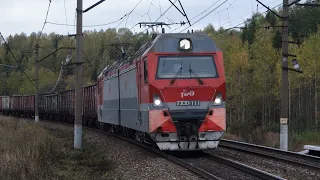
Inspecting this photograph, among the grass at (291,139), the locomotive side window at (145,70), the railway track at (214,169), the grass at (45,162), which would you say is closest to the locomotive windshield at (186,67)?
the locomotive side window at (145,70)

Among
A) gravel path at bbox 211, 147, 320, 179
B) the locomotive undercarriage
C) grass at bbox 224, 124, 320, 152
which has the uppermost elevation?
the locomotive undercarriage

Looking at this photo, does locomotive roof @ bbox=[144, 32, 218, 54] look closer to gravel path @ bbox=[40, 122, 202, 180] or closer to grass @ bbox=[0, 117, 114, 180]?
gravel path @ bbox=[40, 122, 202, 180]

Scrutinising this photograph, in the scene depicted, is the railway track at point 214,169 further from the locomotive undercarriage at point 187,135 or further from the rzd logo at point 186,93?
the rzd logo at point 186,93

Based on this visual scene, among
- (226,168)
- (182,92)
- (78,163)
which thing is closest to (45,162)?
(78,163)

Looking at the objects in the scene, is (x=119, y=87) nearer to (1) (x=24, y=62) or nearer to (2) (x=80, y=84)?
(2) (x=80, y=84)

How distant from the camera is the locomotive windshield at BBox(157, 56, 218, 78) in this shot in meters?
12.7

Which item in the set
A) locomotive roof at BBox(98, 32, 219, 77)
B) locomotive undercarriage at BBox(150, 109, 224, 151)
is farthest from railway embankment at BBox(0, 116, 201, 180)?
locomotive roof at BBox(98, 32, 219, 77)

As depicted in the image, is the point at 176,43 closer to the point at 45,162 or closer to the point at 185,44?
the point at 185,44

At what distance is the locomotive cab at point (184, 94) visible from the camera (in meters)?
12.4

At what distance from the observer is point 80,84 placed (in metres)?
17.3

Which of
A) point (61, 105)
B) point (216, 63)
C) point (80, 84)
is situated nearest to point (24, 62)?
point (61, 105)

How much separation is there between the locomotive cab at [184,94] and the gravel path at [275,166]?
1280mm

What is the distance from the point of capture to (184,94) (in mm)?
12523

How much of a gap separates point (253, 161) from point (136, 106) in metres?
4.17
